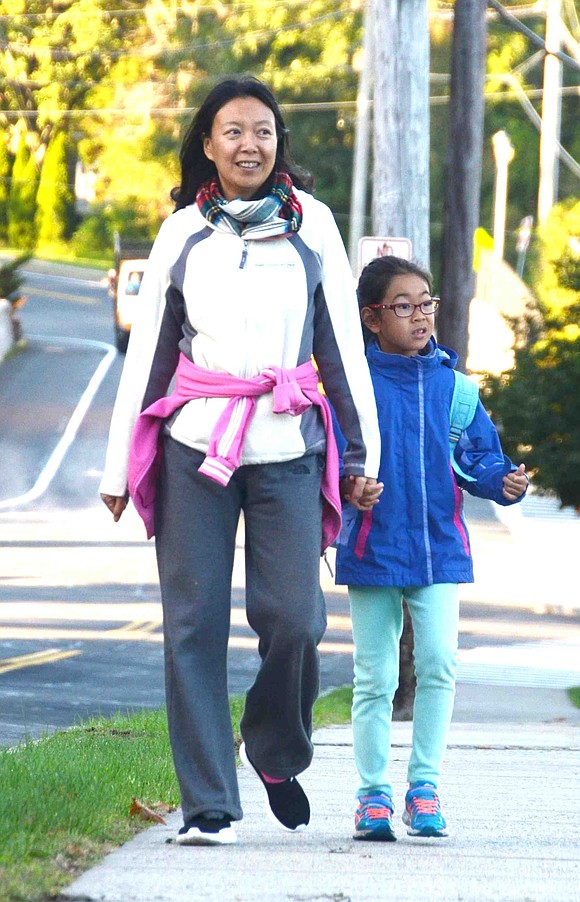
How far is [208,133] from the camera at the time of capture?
15.8 ft

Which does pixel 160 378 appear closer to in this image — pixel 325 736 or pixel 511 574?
pixel 325 736

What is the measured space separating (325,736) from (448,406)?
10.8 feet

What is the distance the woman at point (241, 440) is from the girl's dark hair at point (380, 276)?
0.49 metres

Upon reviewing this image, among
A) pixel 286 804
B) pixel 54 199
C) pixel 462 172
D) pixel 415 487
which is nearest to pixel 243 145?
pixel 415 487

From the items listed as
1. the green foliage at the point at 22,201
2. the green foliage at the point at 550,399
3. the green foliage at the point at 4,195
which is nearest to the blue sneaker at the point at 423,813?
the green foliage at the point at 550,399

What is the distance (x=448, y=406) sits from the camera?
511 centimetres

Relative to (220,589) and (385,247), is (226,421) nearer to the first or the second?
(220,589)

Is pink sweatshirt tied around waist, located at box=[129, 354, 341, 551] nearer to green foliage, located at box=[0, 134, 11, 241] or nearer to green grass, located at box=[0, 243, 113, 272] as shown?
green grass, located at box=[0, 243, 113, 272]

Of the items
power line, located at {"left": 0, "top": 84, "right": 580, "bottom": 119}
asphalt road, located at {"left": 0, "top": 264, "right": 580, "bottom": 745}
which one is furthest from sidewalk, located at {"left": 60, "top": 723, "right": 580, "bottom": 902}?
power line, located at {"left": 0, "top": 84, "right": 580, "bottom": 119}

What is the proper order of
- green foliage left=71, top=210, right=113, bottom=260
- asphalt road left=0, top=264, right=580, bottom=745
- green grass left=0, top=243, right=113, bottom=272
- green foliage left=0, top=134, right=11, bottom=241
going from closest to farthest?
asphalt road left=0, top=264, right=580, bottom=745
green grass left=0, top=243, right=113, bottom=272
green foliage left=71, top=210, right=113, bottom=260
green foliage left=0, top=134, right=11, bottom=241

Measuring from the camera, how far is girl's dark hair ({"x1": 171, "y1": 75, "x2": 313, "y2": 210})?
4.77 meters

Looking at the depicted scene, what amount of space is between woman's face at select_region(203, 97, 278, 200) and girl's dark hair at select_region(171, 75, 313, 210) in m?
0.03

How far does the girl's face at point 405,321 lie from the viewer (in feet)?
16.9

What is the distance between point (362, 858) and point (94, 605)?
39.1 feet
